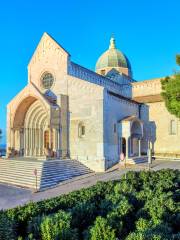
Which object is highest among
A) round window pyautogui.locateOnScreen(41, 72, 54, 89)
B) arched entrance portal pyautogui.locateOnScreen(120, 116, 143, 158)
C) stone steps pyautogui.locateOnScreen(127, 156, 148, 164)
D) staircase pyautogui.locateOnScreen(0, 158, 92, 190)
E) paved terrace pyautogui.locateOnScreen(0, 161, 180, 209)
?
round window pyautogui.locateOnScreen(41, 72, 54, 89)

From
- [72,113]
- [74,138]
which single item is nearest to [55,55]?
[72,113]

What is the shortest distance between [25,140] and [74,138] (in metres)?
6.63

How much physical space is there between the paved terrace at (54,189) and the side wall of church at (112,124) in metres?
1.39

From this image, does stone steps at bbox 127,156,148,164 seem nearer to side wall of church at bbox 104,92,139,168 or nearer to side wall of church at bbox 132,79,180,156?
side wall of church at bbox 104,92,139,168

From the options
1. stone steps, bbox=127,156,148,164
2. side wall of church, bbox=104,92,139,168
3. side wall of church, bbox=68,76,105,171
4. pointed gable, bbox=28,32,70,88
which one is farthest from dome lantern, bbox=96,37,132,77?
stone steps, bbox=127,156,148,164

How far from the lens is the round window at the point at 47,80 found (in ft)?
97.4

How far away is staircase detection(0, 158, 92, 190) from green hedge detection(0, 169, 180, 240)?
895cm

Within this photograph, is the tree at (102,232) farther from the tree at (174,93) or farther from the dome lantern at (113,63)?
the dome lantern at (113,63)

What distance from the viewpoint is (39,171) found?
21188mm

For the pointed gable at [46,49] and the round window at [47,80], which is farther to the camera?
the round window at [47,80]

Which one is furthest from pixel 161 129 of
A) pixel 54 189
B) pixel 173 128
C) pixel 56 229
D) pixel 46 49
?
pixel 56 229

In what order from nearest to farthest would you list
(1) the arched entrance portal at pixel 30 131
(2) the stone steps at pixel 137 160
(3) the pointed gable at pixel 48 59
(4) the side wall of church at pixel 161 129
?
(2) the stone steps at pixel 137 160 < (3) the pointed gable at pixel 48 59 < (4) the side wall of church at pixel 161 129 < (1) the arched entrance portal at pixel 30 131

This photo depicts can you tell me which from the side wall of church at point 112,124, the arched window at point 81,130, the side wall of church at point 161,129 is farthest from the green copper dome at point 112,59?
the arched window at point 81,130

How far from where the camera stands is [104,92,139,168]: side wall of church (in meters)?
25.5
